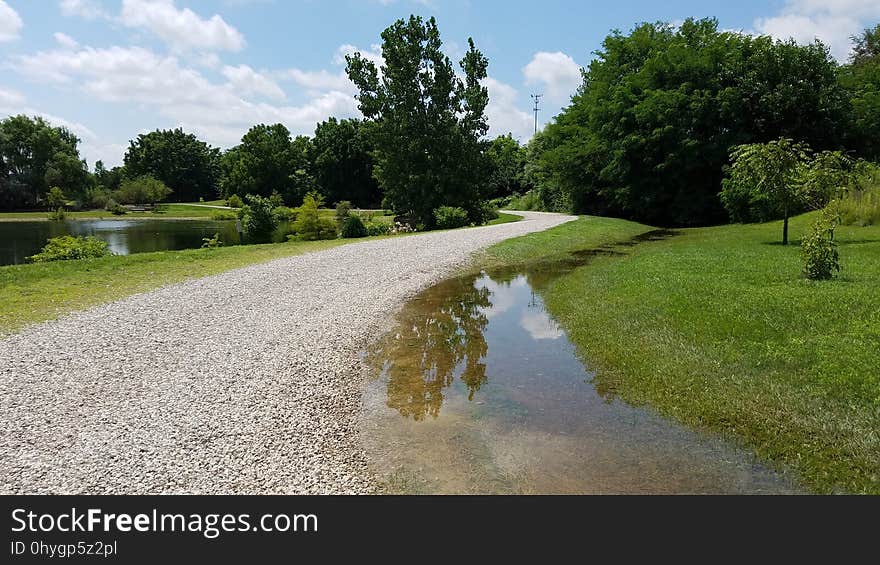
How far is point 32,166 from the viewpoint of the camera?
74.1 meters

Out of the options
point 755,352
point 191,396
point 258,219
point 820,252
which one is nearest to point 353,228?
point 258,219

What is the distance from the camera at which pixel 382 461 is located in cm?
517

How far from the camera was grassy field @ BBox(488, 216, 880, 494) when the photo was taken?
5258 millimetres

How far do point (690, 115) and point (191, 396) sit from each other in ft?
120

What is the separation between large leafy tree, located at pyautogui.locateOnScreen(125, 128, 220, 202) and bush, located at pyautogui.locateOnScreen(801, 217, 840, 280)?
106m

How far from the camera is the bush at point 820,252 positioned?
450 inches

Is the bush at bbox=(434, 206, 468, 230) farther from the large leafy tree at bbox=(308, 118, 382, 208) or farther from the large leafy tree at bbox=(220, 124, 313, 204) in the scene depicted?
the large leafy tree at bbox=(220, 124, 313, 204)

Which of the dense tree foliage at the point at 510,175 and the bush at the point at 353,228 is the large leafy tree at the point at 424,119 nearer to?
the bush at the point at 353,228

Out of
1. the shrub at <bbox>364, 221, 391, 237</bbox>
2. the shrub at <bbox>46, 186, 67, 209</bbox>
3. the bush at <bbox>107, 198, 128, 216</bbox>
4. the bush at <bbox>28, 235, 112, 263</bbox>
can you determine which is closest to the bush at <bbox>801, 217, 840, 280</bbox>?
the bush at <bbox>28, 235, 112, 263</bbox>

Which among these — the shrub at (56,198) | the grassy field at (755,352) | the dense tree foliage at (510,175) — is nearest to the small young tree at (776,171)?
the grassy field at (755,352)

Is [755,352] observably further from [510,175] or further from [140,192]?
[140,192]

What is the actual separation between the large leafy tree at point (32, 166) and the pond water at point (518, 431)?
8386cm

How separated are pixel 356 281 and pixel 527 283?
16.3ft
